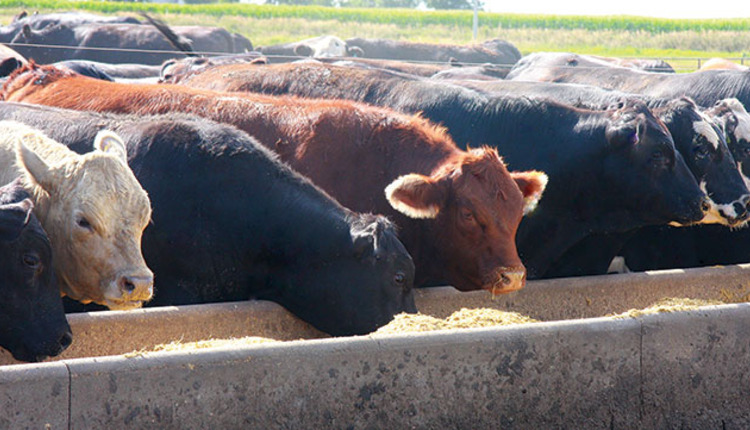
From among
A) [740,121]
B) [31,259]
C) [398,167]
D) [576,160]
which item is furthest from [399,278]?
[740,121]

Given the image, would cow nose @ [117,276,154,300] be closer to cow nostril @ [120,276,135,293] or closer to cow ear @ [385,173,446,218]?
cow nostril @ [120,276,135,293]

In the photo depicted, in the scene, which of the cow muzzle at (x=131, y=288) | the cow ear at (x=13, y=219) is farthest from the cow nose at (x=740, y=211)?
the cow ear at (x=13, y=219)

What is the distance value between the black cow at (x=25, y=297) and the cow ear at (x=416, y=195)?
6.56 ft

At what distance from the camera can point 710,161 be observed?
7.14m

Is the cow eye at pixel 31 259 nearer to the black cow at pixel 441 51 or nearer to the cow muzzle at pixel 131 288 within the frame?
the cow muzzle at pixel 131 288

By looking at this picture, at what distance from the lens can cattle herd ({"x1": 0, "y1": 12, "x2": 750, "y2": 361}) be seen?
14.7 ft

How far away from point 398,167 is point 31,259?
252 centimetres

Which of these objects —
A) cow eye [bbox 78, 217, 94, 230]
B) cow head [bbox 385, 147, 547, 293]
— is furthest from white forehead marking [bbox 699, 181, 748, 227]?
cow eye [bbox 78, 217, 94, 230]

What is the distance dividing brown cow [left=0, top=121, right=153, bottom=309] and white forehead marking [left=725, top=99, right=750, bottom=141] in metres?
4.93

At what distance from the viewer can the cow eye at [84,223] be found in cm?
443

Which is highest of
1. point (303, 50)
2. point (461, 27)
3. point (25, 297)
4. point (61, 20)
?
point (25, 297)

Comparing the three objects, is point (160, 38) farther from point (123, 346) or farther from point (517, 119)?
point (123, 346)

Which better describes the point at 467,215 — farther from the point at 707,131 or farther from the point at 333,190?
the point at 707,131

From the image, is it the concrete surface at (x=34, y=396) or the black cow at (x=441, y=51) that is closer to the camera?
the concrete surface at (x=34, y=396)
